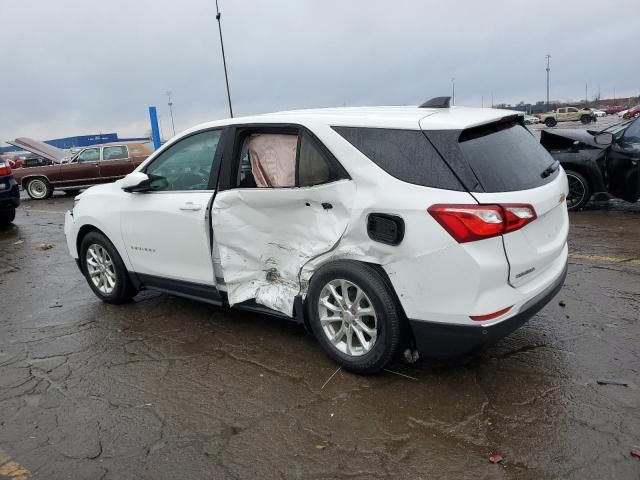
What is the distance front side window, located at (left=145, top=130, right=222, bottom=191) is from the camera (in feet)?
13.8

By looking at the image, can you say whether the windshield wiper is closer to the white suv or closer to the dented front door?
the white suv

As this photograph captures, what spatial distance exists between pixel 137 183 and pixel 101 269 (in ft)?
3.80

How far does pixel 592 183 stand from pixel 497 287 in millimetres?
6150

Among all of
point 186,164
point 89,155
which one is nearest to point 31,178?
point 89,155

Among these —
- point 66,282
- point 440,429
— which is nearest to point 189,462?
point 440,429

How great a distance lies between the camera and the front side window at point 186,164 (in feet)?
13.8

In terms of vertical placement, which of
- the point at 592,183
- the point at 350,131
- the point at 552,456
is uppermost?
the point at 350,131

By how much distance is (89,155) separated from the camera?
1670 centimetres

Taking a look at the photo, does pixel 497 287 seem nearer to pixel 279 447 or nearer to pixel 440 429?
pixel 440 429

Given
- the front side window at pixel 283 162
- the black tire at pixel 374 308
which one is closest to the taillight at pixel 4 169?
the front side window at pixel 283 162

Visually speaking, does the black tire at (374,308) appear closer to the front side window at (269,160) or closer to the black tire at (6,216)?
the front side window at (269,160)

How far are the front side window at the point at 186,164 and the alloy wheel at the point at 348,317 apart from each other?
4.51 ft

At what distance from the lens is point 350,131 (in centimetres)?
346

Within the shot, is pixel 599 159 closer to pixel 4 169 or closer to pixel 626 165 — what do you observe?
pixel 626 165
